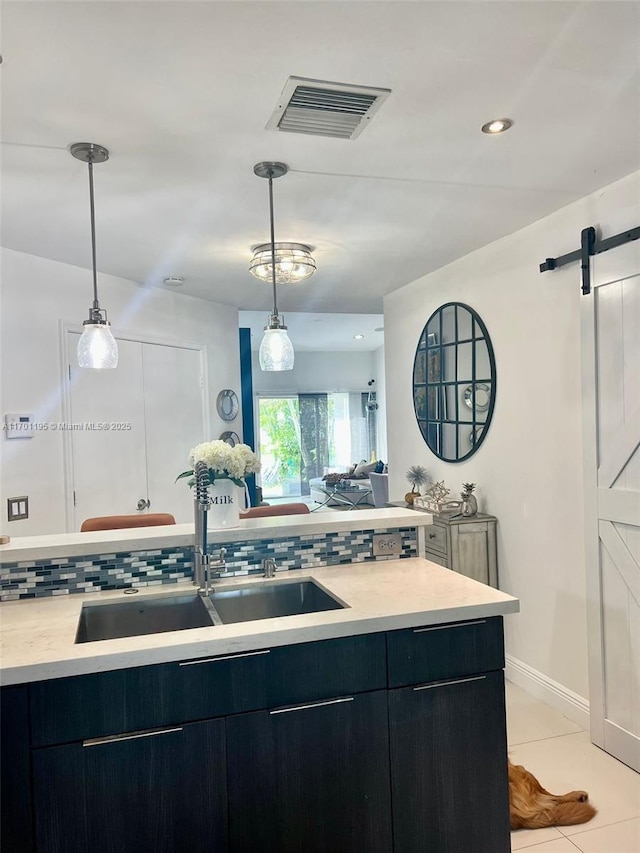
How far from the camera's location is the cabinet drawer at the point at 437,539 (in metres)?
3.57

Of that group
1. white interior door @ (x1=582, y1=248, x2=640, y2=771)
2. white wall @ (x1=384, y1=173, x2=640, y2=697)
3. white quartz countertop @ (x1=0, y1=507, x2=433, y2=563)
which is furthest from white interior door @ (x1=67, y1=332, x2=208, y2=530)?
white interior door @ (x1=582, y1=248, x2=640, y2=771)

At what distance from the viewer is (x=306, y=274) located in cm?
356

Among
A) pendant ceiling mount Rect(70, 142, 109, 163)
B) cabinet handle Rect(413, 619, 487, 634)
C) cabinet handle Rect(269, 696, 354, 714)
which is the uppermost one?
pendant ceiling mount Rect(70, 142, 109, 163)

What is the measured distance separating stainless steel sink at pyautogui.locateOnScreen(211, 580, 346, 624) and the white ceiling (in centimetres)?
162

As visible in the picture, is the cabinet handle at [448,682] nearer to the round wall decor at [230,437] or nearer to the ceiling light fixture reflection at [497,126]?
the ceiling light fixture reflection at [497,126]

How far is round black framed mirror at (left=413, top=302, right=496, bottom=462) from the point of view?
3691 mm

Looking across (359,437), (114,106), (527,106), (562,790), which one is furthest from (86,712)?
(359,437)

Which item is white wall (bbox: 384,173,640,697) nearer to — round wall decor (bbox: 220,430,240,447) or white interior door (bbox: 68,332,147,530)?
round wall decor (bbox: 220,430,240,447)

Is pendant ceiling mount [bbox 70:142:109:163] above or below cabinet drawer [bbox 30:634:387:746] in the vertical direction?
above

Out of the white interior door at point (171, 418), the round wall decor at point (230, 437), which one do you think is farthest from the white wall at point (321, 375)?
the white interior door at point (171, 418)

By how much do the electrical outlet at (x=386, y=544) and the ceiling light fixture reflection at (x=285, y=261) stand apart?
1.68m

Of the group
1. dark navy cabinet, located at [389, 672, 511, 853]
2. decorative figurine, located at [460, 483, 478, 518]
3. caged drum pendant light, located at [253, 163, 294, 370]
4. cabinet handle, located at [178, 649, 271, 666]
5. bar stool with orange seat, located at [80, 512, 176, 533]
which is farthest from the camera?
decorative figurine, located at [460, 483, 478, 518]

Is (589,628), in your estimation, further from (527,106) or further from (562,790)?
(527,106)

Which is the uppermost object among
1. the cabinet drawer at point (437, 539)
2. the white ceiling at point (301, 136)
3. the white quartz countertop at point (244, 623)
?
the white ceiling at point (301, 136)
